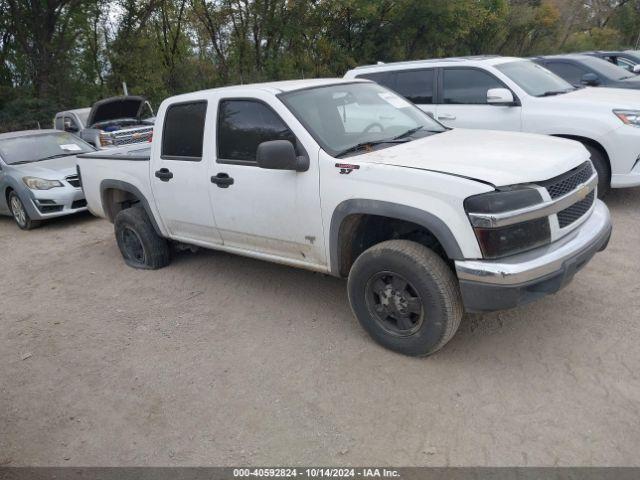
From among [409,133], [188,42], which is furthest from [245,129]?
[188,42]

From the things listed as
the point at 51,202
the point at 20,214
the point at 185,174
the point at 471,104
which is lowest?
the point at 20,214

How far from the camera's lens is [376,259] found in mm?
3535

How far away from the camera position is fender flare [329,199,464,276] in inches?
125

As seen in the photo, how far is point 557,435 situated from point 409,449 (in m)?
0.78

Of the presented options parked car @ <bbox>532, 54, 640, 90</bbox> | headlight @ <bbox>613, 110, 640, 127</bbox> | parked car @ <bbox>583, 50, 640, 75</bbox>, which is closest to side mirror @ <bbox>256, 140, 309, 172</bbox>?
headlight @ <bbox>613, 110, 640, 127</bbox>

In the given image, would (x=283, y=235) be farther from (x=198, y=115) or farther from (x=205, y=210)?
(x=198, y=115)

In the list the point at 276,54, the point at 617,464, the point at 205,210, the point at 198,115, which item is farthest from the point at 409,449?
the point at 276,54

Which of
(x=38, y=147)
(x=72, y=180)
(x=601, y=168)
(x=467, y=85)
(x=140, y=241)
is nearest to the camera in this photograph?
(x=140, y=241)

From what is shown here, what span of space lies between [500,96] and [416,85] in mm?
1387

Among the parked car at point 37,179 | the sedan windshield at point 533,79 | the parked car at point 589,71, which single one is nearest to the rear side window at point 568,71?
the parked car at point 589,71

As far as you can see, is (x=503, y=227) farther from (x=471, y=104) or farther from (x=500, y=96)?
(x=471, y=104)

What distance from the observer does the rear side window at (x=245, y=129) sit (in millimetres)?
4105

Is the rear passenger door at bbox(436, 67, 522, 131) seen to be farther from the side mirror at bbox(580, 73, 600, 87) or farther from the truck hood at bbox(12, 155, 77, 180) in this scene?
the truck hood at bbox(12, 155, 77, 180)

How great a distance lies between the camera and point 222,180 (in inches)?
174
